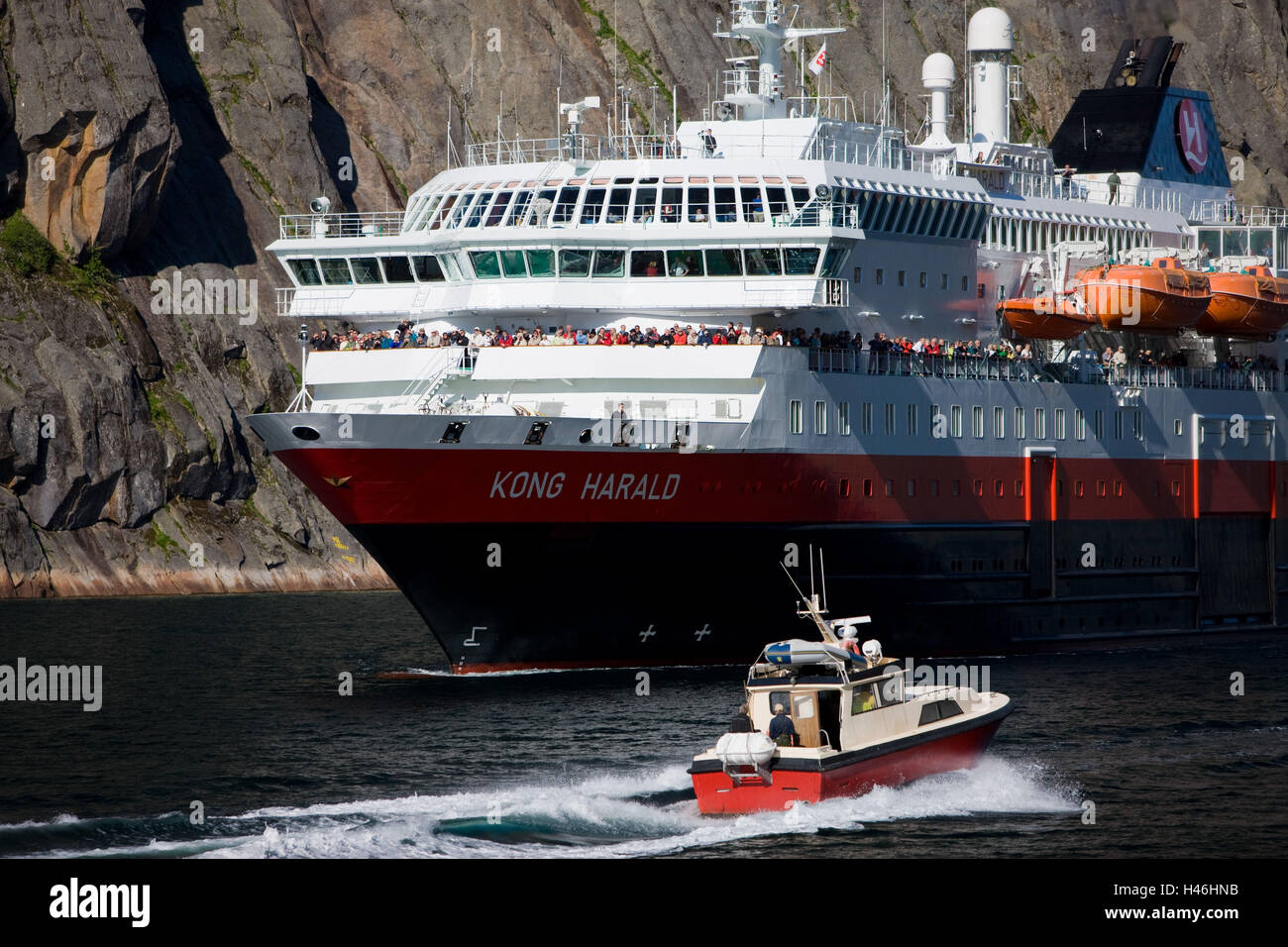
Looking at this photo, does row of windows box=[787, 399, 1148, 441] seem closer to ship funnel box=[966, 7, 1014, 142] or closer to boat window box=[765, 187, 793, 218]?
boat window box=[765, 187, 793, 218]

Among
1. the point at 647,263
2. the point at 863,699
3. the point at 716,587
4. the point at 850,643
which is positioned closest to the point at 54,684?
the point at 716,587

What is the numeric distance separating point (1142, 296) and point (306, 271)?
870 inches

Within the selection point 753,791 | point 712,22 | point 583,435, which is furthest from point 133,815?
point 712,22

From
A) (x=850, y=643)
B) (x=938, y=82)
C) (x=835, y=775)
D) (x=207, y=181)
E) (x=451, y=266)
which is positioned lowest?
(x=835, y=775)

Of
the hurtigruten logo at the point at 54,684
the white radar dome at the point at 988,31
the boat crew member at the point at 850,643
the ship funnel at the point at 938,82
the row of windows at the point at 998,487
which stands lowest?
the hurtigruten logo at the point at 54,684

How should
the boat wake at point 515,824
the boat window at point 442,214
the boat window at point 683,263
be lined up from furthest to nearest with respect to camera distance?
the boat window at point 442,214, the boat window at point 683,263, the boat wake at point 515,824

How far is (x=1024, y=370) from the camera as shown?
50062mm

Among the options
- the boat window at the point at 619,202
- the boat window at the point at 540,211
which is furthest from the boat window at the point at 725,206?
the boat window at the point at 540,211

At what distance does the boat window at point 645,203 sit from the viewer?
44.1m

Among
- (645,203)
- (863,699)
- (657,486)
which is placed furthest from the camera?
(645,203)

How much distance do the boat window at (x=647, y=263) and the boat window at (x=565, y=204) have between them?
6.25ft

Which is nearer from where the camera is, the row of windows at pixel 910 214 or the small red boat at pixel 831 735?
the small red boat at pixel 831 735

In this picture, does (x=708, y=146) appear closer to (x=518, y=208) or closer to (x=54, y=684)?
(x=518, y=208)

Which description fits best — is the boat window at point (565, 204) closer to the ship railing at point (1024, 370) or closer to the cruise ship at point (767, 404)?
the cruise ship at point (767, 404)
